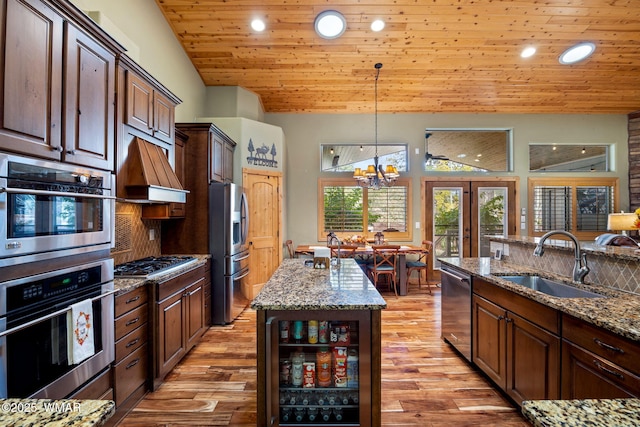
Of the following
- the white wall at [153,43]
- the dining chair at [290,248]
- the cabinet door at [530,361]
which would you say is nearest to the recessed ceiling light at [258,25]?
the white wall at [153,43]

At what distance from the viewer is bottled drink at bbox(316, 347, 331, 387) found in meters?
1.70

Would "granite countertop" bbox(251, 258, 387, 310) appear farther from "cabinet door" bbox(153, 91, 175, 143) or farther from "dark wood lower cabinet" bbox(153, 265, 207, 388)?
"cabinet door" bbox(153, 91, 175, 143)

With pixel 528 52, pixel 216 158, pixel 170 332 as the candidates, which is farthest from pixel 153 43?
pixel 528 52

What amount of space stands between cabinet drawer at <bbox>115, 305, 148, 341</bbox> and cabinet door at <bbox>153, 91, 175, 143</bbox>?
4.95ft

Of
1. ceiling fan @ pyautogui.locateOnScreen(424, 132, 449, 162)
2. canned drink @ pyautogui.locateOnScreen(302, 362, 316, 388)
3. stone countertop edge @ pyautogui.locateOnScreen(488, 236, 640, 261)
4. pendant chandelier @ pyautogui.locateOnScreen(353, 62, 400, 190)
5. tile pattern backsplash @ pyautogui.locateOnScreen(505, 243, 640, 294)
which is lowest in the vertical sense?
canned drink @ pyautogui.locateOnScreen(302, 362, 316, 388)

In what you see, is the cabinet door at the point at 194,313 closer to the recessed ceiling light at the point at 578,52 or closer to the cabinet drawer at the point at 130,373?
the cabinet drawer at the point at 130,373

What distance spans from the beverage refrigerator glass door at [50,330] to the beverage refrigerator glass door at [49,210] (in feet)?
0.40

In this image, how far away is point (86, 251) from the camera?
1643 millimetres

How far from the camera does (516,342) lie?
1.96 meters

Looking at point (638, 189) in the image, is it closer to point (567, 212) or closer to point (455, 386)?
point (567, 212)

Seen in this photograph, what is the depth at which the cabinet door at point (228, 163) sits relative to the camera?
160 inches

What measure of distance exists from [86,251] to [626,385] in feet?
8.78

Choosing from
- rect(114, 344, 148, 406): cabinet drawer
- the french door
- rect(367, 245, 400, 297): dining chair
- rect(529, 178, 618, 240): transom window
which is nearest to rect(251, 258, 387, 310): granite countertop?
rect(114, 344, 148, 406): cabinet drawer

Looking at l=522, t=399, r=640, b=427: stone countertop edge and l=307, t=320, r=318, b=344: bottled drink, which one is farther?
l=307, t=320, r=318, b=344: bottled drink
